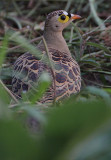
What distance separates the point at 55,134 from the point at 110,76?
7.35 ft

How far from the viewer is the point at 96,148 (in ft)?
2.73

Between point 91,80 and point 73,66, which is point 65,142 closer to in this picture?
point 73,66

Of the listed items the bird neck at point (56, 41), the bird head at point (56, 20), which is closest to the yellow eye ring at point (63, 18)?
the bird head at point (56, 20)

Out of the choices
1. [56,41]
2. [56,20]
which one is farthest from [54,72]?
[56,20]

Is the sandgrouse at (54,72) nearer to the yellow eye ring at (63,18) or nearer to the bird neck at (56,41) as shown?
the bird neck at (56,41)

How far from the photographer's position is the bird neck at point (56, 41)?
111 inches

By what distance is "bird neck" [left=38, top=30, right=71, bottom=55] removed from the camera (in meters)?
2.81

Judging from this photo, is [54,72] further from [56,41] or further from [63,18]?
[63,18]

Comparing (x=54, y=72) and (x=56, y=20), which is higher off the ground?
(x=56, y=20)

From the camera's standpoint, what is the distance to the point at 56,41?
2891mm

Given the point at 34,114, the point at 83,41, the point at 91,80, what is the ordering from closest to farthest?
the point at 34,114
the point at 83,41
the point at 91,80

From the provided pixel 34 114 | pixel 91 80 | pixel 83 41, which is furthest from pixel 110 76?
pixel 34 114

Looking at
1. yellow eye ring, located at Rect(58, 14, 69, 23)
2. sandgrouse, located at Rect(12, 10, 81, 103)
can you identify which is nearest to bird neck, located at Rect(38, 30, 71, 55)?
sandgrouse, located at Rect(12, 10, 81, 103)

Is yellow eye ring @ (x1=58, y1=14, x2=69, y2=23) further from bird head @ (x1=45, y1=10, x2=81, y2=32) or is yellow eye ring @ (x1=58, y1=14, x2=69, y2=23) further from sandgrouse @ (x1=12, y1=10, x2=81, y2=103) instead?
sandgrouse @ (x1=12, y1=10, x2=81, y2=103)
